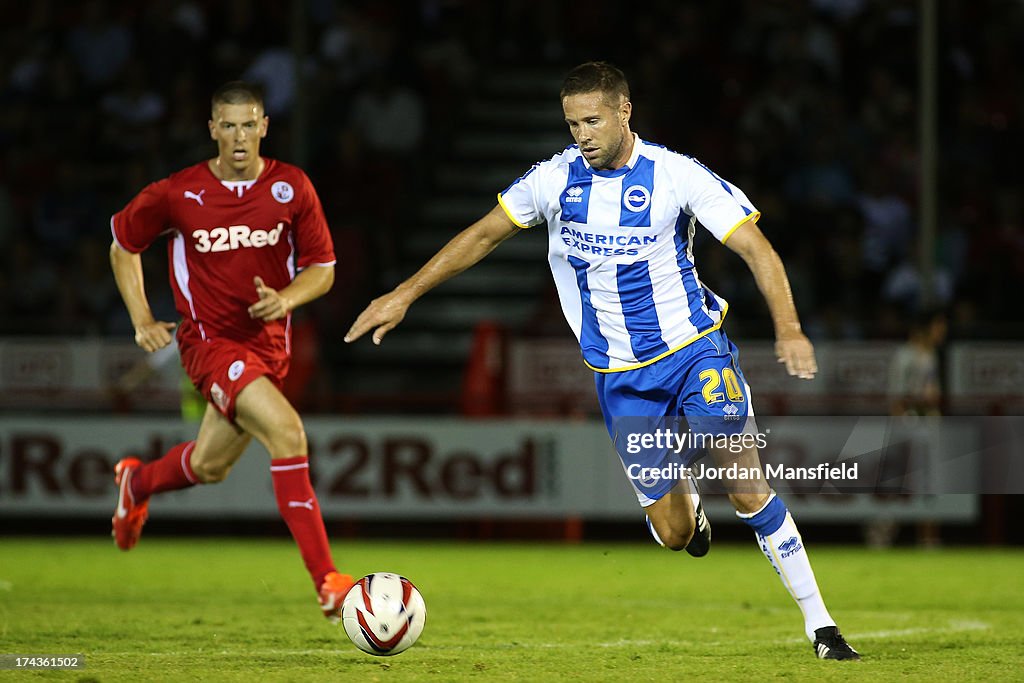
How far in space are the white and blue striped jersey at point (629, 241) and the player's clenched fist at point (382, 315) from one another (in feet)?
1.97

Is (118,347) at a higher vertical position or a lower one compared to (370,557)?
higher

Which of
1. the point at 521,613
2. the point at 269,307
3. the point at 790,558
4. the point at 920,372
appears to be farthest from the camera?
the point at 920,372

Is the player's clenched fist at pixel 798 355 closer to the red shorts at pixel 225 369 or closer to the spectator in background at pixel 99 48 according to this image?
the red shorts at pixel 225 369

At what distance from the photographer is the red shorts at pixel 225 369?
6.67 meters

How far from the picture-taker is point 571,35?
1659cm

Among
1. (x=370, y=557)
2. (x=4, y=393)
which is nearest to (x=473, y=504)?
(x=370, y=557)

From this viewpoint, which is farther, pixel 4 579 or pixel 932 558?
pixel 932 558

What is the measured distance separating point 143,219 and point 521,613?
8.98 feet

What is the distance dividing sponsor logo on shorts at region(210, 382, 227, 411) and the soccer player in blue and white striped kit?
3.83 ft

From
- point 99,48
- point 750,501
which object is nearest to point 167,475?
point 750,501

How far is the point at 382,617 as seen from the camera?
5707mm

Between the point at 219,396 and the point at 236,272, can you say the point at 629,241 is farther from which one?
the point at 219,396

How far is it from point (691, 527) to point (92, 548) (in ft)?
22.6

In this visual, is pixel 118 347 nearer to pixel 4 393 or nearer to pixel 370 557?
pixel 4 393
